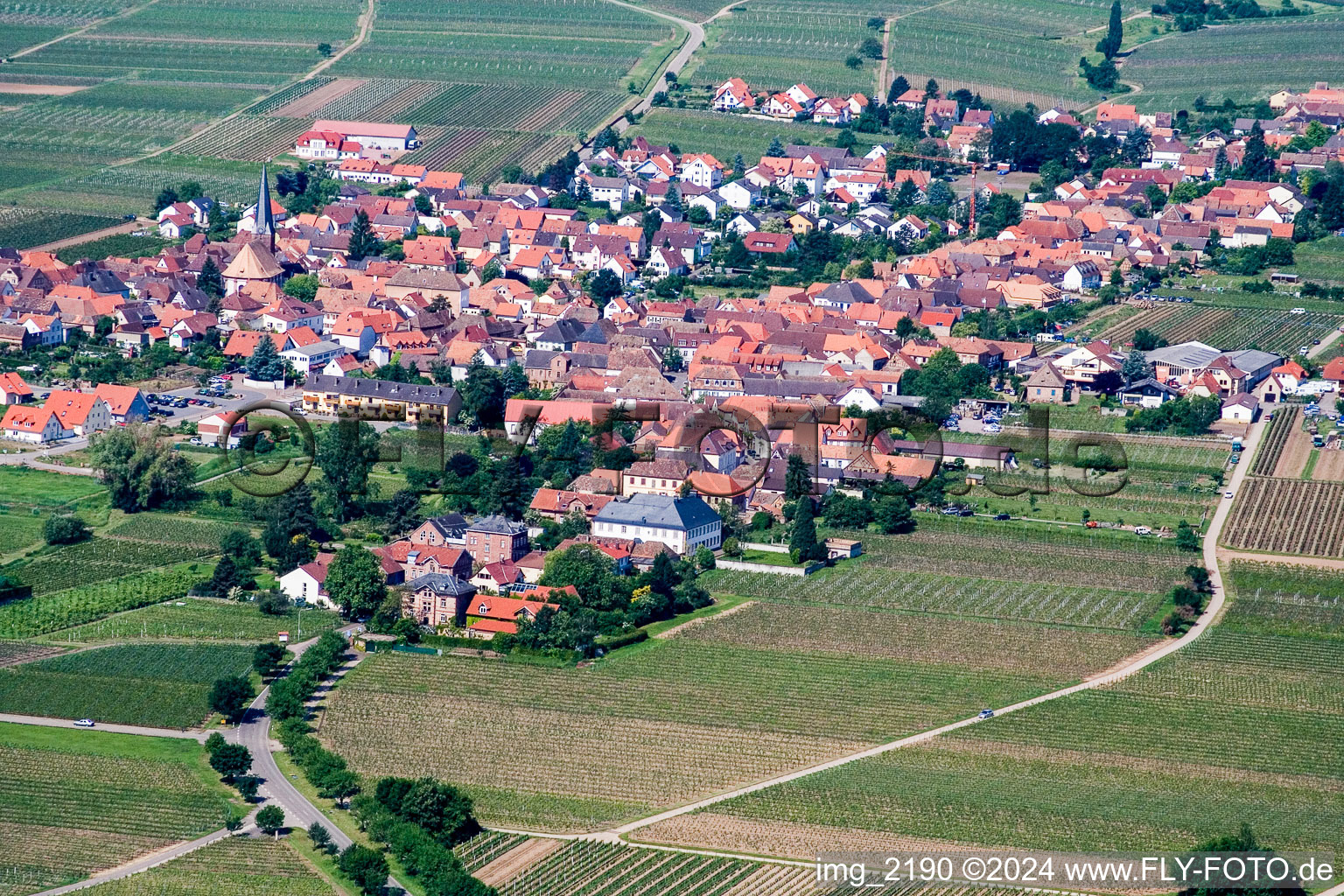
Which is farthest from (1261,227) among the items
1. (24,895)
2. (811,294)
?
(24,895)

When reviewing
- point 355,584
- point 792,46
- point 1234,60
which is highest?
point 792,46

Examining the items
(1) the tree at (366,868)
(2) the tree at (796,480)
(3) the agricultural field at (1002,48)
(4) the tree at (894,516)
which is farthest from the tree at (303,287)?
(1) the tree at (366,868)

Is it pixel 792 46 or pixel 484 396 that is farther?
pixel 792 46

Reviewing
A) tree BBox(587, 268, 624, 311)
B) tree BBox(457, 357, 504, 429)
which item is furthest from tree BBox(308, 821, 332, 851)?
tree BBox(587, 268, 624, 311)

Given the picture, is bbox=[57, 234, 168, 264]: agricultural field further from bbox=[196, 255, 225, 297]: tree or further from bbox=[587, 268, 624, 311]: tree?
bbox=[587, 268, 624, 311]: tree

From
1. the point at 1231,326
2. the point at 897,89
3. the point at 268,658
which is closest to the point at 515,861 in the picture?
the point at 268,658

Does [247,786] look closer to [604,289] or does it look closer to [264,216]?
[604,289]
